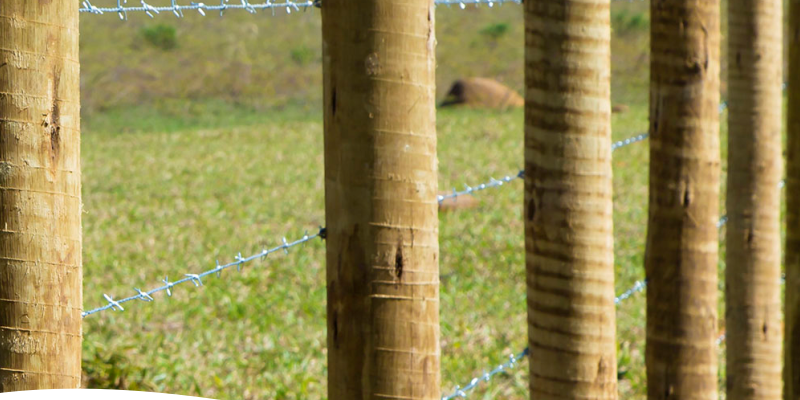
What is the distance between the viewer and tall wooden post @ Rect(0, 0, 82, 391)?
110cm

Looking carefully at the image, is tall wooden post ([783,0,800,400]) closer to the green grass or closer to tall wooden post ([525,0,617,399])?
tall wooden post ([525,0,617,399])

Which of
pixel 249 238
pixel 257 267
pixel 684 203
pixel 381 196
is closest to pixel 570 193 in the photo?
pixel 381 196

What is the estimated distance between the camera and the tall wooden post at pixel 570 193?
5.01 feet

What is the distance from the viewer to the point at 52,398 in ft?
3.22

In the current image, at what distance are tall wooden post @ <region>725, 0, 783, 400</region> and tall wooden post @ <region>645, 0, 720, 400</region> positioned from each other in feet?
1.22

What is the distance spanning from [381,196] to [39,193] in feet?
1.46

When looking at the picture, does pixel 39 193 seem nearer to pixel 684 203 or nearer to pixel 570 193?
pixel 570 193

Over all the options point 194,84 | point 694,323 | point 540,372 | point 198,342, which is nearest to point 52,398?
point 540,372

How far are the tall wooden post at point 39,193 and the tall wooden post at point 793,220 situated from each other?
4.21ft

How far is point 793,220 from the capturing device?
1.71 meters

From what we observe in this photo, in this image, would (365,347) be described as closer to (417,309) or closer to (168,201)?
(417,309)

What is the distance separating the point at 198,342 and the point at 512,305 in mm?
1816

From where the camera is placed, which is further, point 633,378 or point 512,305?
point 512,305

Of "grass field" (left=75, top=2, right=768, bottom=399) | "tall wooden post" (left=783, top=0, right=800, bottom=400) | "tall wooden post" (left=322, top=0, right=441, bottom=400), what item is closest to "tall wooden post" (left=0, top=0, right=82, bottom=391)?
"tall wooden post" (left=322, top=0, right=441, bottom=400)
